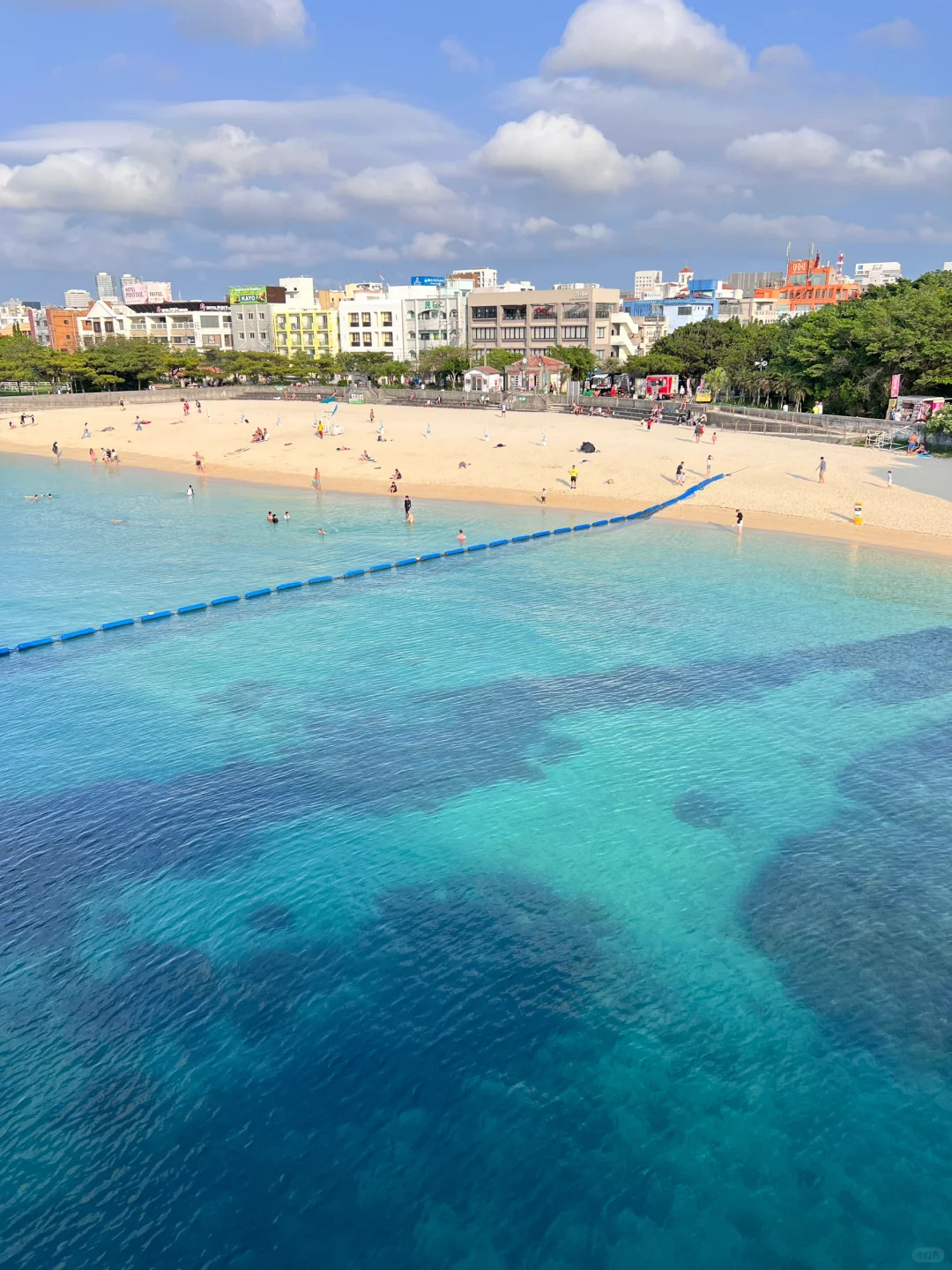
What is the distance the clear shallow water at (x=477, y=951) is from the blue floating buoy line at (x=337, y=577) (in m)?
1.35

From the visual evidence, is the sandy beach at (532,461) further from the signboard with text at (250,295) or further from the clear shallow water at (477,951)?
the signboard with text at (250,295)

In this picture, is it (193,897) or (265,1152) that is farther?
(193,897)

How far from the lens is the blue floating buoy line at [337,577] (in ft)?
111

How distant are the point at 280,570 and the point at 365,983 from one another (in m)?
30.2

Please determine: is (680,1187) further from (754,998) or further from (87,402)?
(87,402)

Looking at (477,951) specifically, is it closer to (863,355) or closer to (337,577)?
(337,577)

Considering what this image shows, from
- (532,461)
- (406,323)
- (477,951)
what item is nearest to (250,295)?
(406,323)

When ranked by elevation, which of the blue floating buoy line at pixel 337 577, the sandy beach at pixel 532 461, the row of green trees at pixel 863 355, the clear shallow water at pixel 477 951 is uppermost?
the row of green trees at pixel 863 355

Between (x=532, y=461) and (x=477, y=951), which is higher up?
(x=532, y=461)

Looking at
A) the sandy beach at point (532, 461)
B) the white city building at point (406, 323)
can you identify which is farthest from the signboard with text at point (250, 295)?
the sandy beach at point (532, 461)

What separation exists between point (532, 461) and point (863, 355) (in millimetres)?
30617

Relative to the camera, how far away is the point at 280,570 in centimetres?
4378

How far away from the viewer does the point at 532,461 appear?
6856 centimetres

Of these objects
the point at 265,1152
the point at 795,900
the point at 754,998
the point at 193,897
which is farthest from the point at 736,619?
the point at 265,1152
